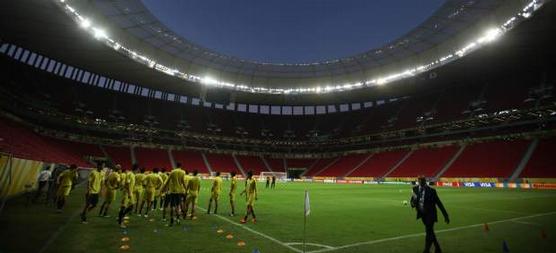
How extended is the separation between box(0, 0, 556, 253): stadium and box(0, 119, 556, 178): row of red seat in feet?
1.17

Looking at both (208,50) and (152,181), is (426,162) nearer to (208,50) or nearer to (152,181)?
(208,50)

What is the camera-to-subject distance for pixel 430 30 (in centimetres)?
3916

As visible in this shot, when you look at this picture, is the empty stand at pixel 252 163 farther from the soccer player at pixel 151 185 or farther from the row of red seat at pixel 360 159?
the soccer player at pixel 151 185

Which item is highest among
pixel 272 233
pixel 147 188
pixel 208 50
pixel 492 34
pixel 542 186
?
pixel 208 50

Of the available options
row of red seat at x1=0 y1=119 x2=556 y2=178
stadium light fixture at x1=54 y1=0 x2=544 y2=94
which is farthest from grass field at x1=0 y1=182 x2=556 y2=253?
stadium light fixture at x1=54 y1=0 x2=544 y2=94

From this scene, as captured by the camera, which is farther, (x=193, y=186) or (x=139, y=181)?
(x=139, y=181)

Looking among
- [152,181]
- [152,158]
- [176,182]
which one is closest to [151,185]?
[152,181]

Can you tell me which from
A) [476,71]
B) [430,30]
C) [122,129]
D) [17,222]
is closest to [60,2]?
[17,222]

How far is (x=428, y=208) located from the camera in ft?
24.8

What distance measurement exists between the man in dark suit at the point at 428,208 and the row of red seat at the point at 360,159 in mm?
30874

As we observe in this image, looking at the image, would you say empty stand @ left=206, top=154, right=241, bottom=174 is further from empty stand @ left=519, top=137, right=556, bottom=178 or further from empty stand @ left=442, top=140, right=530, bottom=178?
empty stand @ left=519, top=137, right=556, bottom=178

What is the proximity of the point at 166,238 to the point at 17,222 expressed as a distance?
5.77 m

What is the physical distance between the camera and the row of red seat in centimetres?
3675

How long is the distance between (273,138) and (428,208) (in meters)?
69.1
